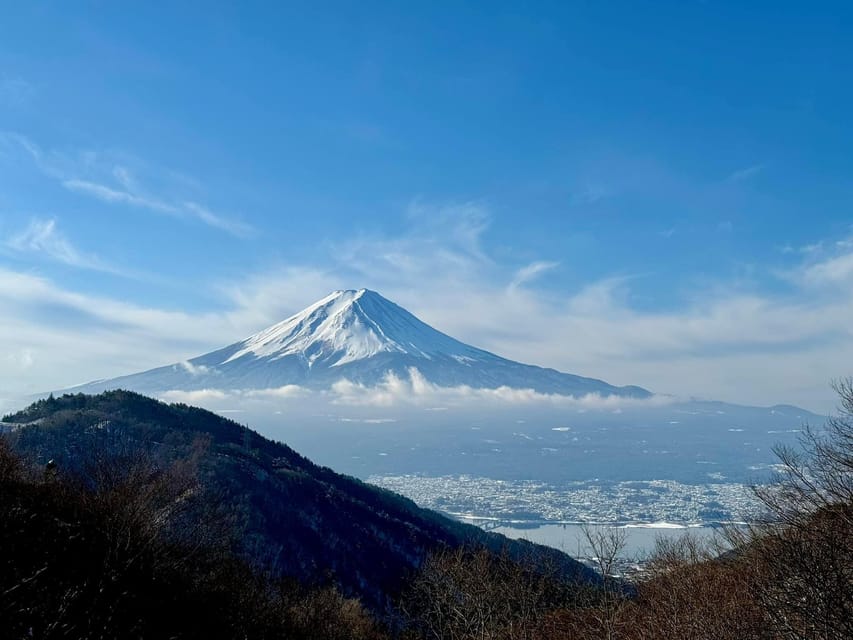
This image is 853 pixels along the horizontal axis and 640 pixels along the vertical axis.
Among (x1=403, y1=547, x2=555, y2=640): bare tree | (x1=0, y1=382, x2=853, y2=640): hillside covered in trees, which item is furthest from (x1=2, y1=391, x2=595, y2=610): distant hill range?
(x1=403, y1=547, x2=555, y2=640): bare tree

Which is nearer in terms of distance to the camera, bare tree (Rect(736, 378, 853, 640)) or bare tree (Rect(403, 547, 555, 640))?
bare tree (Rect(736, 378, 853, 640))

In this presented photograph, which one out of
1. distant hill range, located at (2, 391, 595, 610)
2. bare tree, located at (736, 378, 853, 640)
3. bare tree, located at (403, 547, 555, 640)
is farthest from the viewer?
distant hill range, located at (2, 391, 595, 610)

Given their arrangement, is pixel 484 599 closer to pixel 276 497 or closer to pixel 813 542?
pixel 813 542

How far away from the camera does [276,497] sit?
68812 millimetres

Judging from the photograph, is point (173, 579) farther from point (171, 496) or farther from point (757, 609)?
point (757, 609)

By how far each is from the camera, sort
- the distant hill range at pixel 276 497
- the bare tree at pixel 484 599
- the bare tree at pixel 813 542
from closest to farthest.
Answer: the bare tree at pixel 813 542, the bare tree at pixel 484 599, the distant hill range at pixel 276 497

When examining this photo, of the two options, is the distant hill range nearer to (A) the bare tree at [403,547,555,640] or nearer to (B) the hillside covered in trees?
(B) the hillside covered in trees

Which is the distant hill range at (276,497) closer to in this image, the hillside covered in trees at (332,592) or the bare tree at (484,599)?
the hillside covered in trees at (332,592)

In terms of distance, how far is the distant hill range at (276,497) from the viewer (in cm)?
5672

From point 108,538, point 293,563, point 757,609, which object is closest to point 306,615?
point 108,538

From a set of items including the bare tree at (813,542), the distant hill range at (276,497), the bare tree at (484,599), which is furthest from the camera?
the distant hill range at (276,497)

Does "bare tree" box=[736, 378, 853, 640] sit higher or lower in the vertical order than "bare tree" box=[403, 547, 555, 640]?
higher

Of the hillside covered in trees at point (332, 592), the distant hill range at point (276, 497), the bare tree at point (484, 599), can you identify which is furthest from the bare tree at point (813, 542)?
the distant hill range at point (276, 497)

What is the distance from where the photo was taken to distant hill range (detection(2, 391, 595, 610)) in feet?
186
